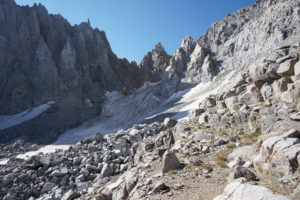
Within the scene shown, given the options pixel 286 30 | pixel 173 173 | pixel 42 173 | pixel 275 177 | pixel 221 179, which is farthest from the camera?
pixel 286 30

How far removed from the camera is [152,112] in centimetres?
4809

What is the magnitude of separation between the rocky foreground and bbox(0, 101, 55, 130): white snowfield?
104 ft

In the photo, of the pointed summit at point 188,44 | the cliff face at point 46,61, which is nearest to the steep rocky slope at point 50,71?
the cliff face at point 46,61

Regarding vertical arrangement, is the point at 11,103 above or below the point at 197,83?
above

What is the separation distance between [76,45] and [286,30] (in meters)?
60.1

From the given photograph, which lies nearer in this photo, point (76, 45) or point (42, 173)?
point (42, 173)

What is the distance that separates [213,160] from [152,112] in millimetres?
40156

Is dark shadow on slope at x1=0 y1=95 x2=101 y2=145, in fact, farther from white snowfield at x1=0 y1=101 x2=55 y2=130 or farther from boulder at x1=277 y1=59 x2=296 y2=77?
boulder at x1=277 y1=59 x2=296 y2=77

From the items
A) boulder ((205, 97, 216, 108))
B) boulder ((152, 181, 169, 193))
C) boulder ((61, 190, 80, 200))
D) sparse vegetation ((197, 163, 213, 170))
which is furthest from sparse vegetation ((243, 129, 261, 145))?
boulder ((61, 190, 80, 200))

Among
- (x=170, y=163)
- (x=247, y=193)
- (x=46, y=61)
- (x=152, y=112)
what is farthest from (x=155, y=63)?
(x=247, y=193)

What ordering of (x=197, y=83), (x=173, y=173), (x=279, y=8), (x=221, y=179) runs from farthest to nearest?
(x=197, y=83) → (x=279, y=8) → (x=173, y=173) → (x=221, y=179)

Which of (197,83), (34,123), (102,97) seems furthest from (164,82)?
Answer: (34,123)

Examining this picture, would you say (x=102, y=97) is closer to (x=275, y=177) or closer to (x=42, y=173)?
(x=42, y=173)

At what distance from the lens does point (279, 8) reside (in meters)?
46.3
